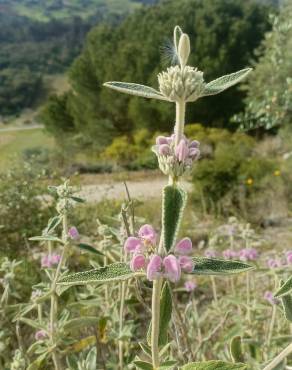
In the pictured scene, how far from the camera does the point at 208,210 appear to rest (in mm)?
6359

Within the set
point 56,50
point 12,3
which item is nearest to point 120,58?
point 56,50

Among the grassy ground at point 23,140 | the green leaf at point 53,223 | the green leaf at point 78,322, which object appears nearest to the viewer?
the green leaf at point 53,223

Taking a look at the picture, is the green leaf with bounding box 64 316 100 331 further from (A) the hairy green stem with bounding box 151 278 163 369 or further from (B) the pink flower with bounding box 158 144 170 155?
(B) the pink flower with bounding box 158 144 170 155

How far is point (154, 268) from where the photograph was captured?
662 millimetres

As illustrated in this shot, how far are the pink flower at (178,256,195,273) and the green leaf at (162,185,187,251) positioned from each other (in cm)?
9

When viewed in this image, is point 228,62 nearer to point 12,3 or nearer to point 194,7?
point 194,7

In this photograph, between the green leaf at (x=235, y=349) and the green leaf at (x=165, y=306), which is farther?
the green leaf at (x=235, y=349)

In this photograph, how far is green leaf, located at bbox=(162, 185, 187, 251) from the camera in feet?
2.01

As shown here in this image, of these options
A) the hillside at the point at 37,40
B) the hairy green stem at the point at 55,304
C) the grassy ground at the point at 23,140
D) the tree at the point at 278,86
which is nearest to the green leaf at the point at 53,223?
the hairy green stem at the point at 55,304

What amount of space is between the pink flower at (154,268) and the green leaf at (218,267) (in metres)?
0.05

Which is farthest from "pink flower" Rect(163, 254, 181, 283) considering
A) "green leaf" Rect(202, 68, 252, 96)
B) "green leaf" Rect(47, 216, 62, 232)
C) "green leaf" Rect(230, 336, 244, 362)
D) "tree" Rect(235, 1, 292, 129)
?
"tree" Rect(235, 1, 292, 129)

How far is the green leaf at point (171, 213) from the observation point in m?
0.61

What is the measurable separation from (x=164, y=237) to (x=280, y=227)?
512 cm

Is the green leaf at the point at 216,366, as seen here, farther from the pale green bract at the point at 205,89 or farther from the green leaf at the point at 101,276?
the pale green bract at the point at 205,89
